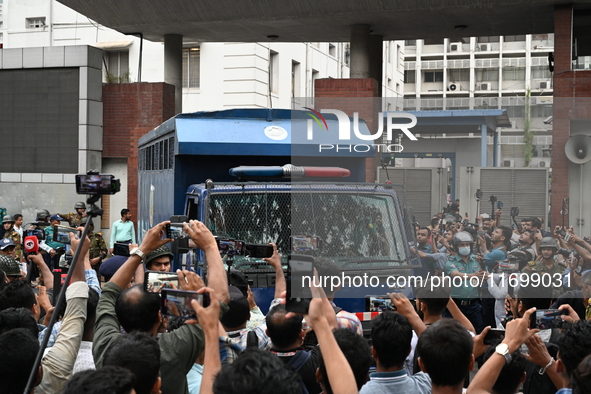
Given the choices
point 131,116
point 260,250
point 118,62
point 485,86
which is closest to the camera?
point 260,250

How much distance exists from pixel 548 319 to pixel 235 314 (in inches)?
74.7

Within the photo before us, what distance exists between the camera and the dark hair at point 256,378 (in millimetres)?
2719

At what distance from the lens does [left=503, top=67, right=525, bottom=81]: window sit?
8038 centimetres

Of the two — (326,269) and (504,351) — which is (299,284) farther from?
(326,269)

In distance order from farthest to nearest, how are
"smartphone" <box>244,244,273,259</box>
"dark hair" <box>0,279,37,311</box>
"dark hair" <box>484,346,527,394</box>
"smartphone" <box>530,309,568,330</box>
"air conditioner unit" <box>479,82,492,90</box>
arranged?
"air conditioner unit" <box>479,82,492,90</box>
"smartphone" <box>244,244,273,259</box>
"dark hair" <box>0,279,37,311</box>
"smartphone" <box>530,309,568,330</box>
"dark hair" <box>484,346,527,394</box>

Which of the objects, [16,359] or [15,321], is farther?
[15,321]

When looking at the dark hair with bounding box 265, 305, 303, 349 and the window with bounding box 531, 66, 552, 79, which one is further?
the window with bounding box 531, 66, 552, 79

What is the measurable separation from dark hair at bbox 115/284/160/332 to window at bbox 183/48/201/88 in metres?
23.3

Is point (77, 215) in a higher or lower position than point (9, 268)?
higher

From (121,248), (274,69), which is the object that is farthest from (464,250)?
(274,69)

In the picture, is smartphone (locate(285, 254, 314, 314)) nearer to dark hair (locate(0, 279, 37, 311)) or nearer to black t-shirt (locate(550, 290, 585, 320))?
dark hair (locate(0, 279, 37, 311))

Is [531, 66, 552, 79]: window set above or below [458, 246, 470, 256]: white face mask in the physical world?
above

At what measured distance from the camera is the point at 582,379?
9.94 feet

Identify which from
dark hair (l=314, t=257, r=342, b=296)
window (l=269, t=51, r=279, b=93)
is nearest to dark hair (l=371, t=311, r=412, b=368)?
dark hair (l=314, t=257, r=342, b=296)
